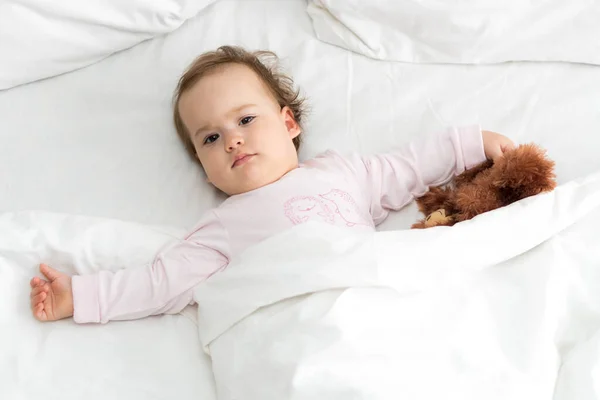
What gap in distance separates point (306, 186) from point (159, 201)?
299mm

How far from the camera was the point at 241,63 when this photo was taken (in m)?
1.31

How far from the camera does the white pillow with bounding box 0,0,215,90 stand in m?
1.33

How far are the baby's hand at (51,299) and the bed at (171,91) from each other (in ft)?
0.09

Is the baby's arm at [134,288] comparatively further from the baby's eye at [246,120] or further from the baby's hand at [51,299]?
the baby's eye at [246,120]

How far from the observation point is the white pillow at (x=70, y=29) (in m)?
1.33

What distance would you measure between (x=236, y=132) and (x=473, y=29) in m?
0.53

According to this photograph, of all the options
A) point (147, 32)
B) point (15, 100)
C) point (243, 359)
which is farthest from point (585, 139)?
point (15, 100)

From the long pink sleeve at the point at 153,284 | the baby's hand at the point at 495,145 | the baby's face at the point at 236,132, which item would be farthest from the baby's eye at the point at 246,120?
the baby's hand at the point at 495,145

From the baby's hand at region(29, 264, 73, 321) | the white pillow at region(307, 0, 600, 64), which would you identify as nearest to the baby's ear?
the white pillow at region(307, 0, 600, 64)

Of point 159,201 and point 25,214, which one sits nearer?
point 25,214

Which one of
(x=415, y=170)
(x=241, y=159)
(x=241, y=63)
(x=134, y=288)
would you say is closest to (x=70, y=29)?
(x=241, y=63)

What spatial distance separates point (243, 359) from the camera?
1.00 metres

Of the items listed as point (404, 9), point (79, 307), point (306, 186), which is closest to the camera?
point (79, 307)

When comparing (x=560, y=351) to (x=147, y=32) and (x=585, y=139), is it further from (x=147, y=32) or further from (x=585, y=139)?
(x=147, y=32)
